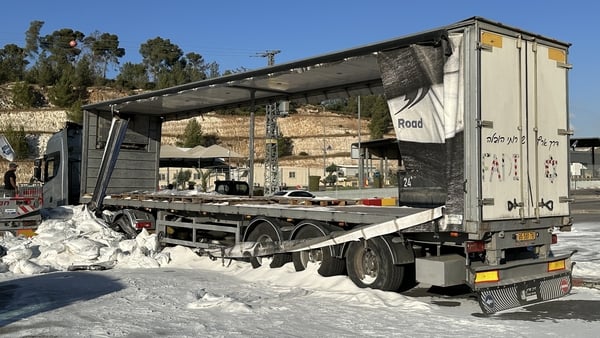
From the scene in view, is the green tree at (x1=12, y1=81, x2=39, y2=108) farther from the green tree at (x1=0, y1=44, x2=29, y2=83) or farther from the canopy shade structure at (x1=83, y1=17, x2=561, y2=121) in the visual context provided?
the canopy shade structure at (x1=83, y1=17, x2=561, y2=121)

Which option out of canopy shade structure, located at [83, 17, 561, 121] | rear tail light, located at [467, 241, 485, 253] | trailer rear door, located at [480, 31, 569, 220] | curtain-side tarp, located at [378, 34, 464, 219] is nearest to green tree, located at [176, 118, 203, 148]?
canopy shade structure, located at [83, 17, 561, 121]

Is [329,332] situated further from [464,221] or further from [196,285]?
[196,285]

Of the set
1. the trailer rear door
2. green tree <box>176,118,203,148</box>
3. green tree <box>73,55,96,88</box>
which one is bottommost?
the trailer rear door

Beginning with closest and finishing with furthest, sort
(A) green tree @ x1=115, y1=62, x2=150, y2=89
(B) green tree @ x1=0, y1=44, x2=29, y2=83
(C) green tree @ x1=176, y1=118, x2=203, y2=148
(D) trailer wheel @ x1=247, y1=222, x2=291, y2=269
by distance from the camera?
(D) trailer wheel @ x1=247, y1=222, x2=291, y2=269, (C) green tree @ x1=176, y1=118, x2=203, y2=148, (B) green tree @ x1=0, y1=44, x2=29, y2=83, (A) green tree @ x1=115, y1=62, x2=150, y2=89

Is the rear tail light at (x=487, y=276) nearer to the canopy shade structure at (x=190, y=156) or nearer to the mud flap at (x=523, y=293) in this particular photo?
the mud flap at (x=523, y=293)

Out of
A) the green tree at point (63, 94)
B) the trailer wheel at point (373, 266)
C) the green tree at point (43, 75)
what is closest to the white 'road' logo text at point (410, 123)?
the trailer wheel at point (373, 266)

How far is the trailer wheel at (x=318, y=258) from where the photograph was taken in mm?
10047

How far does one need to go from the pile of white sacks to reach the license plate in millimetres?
7174

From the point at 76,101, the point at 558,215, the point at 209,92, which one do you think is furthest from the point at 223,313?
the point at 76,101

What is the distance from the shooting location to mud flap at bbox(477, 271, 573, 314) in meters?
8.01

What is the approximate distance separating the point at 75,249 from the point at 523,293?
8537mm

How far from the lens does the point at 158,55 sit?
433ft

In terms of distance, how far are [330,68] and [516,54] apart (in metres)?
A: 3.56

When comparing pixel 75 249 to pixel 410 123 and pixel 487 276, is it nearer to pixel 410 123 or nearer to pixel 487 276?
pixel 410 123
